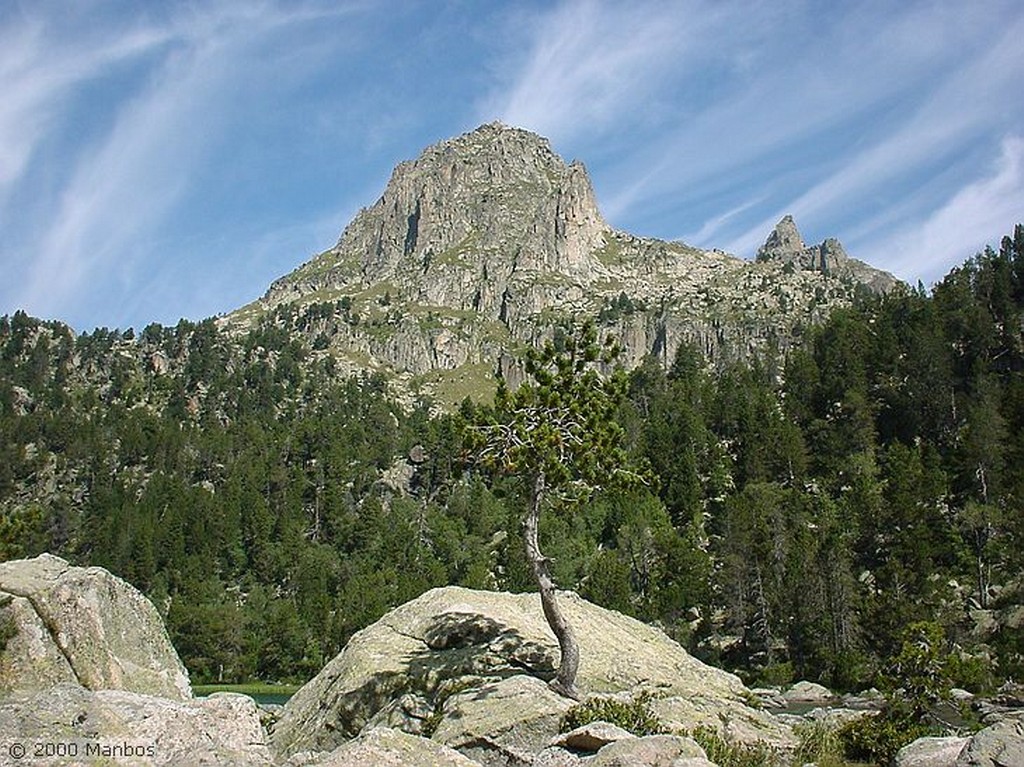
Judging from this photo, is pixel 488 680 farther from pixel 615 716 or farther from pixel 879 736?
pixel 879 736

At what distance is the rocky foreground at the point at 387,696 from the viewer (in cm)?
1087

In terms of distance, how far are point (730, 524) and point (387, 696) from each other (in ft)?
323

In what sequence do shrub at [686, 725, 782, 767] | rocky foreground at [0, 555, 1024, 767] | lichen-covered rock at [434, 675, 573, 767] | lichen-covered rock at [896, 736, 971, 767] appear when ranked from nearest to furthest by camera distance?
rocky foreground at [0, 555, 1024, 767] < lichen-covered rock at [896, 736, 971, 767] < shrub at [686, 725, 782, 767] < lichen-covered rock at [434, 675, 573, 767]

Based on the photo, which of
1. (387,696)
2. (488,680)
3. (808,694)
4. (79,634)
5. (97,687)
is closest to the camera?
(97,687)

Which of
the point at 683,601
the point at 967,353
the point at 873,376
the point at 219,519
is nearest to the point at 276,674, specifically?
the point at 219,519

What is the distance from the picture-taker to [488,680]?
76.7ft

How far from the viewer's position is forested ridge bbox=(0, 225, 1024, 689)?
93.1 m

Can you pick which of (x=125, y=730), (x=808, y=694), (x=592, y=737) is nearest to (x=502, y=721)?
(x=592, y=737)

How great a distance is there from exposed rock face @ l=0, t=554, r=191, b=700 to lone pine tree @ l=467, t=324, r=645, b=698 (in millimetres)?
10556

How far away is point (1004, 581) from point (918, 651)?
7708 centimetres

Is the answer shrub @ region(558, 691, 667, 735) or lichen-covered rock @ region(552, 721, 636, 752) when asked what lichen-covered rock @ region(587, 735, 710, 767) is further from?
shrub @ region(558, 691, 667, 735)

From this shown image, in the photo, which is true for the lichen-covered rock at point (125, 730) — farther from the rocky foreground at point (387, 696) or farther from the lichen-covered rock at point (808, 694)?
the lichen-covered rock at point (808, 694)

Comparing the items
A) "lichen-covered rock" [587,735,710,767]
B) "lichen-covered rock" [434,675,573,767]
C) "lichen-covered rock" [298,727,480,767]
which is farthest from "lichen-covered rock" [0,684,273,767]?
"lichen-covered rock" [434,675,573,767]

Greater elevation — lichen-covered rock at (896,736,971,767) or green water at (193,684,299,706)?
lichen-covered rock at (896,736,971,767)
